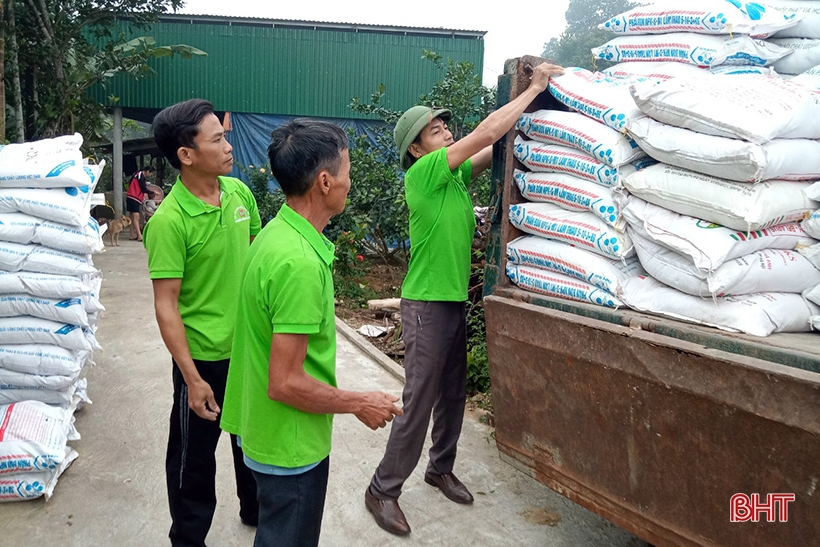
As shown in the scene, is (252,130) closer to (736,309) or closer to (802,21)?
(802,21)

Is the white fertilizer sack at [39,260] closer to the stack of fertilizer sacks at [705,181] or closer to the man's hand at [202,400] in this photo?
the man's hand at [202,400]

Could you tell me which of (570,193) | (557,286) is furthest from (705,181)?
(557,286)

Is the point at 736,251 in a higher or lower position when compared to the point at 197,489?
higher

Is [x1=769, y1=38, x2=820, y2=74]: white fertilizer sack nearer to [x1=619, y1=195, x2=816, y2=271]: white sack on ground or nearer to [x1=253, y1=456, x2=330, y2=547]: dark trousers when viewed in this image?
[x1=619, y1=195, x2=816, y2=271]: white sack on ground

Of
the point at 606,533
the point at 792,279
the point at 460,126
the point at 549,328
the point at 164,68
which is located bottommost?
the point at 606,533

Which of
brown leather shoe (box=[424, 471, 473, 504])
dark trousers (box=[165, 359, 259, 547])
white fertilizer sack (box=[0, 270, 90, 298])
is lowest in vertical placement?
brown leather shoe (box=[424, 471, 473, 504])

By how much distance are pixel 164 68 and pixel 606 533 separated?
45.7 ft

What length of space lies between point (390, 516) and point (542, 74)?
1.95m

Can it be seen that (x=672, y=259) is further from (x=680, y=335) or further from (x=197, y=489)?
(x=197, y=489)

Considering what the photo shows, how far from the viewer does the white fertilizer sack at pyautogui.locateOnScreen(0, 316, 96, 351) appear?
3.39 meters

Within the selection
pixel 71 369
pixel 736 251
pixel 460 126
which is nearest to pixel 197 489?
pixel 71 369

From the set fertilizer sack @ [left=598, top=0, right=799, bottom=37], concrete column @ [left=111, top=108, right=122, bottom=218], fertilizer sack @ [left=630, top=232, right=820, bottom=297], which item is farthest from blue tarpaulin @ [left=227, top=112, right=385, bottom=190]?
fertilizer sack @ [left=630, top=232, right=820, bottom=297]

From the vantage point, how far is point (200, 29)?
46.2 ft

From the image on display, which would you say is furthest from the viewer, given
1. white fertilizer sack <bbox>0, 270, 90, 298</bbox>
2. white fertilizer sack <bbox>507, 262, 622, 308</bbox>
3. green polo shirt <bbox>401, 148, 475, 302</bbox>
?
white fertilizer sack <bbox>0, 270, 90, 298</bbox>
